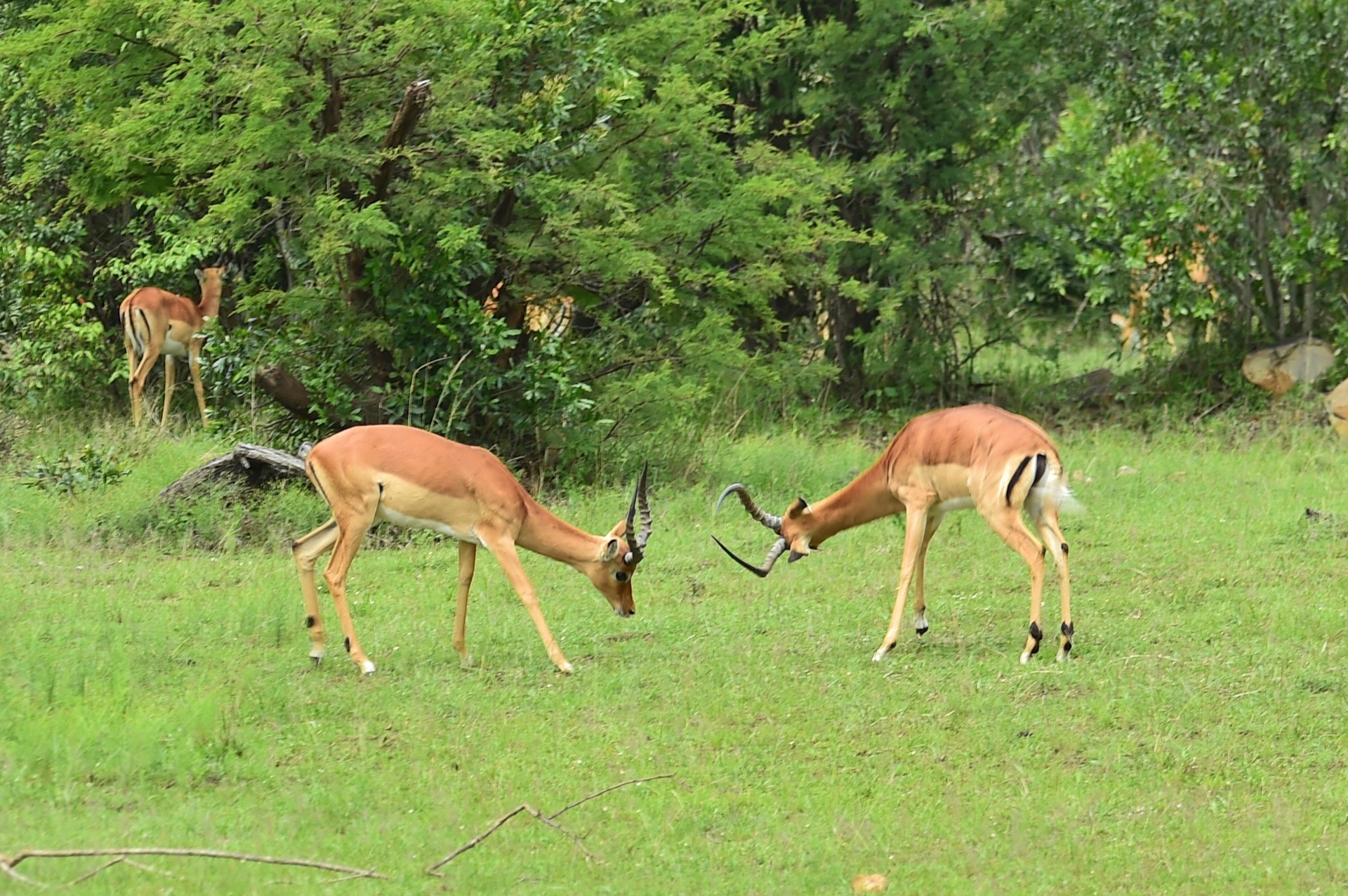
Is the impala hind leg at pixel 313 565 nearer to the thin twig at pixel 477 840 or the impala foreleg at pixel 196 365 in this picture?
the thin twig at pixel 477 840

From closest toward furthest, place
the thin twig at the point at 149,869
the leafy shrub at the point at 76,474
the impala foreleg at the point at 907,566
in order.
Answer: the thin twig at the point at 149,869, the impala foreleg at the point at 907,566, the leafy shrub at the point at 76,474

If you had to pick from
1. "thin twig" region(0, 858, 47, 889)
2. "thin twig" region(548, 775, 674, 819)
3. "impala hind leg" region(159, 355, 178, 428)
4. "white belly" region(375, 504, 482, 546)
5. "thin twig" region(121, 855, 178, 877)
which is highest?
"white belly" region(375, 504, 482, 546)

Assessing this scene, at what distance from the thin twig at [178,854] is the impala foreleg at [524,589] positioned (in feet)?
7.43

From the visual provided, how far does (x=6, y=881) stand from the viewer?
16.1ft

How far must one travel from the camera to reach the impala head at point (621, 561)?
765 cm

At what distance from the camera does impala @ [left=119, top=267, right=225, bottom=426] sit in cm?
1355

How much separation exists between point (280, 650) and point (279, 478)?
9.00 ft

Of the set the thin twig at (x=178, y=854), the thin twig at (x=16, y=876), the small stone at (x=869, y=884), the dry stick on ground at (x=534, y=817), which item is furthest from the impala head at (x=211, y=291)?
the small stone at (x=869, y=884)

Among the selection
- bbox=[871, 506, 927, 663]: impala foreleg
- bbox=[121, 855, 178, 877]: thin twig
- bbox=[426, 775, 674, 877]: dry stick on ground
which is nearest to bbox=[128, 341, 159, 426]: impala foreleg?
bbox=[871, 506, 927, 663]: impala foreleg

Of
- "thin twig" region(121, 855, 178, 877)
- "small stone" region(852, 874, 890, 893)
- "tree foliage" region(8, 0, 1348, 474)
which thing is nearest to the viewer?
"thin twig" region(121, 855, 178, 877)

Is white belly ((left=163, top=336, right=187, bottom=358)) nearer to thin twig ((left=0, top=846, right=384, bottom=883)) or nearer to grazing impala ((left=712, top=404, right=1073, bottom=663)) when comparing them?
grazing impala ((left=712, top=404, right=1073, bottom=663))

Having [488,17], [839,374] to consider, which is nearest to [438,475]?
[488,17]

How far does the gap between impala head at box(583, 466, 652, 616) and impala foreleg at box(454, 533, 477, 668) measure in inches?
20.3

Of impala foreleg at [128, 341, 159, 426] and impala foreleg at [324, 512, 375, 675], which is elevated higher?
impala foreleg at [324, 512, 375, 675]
